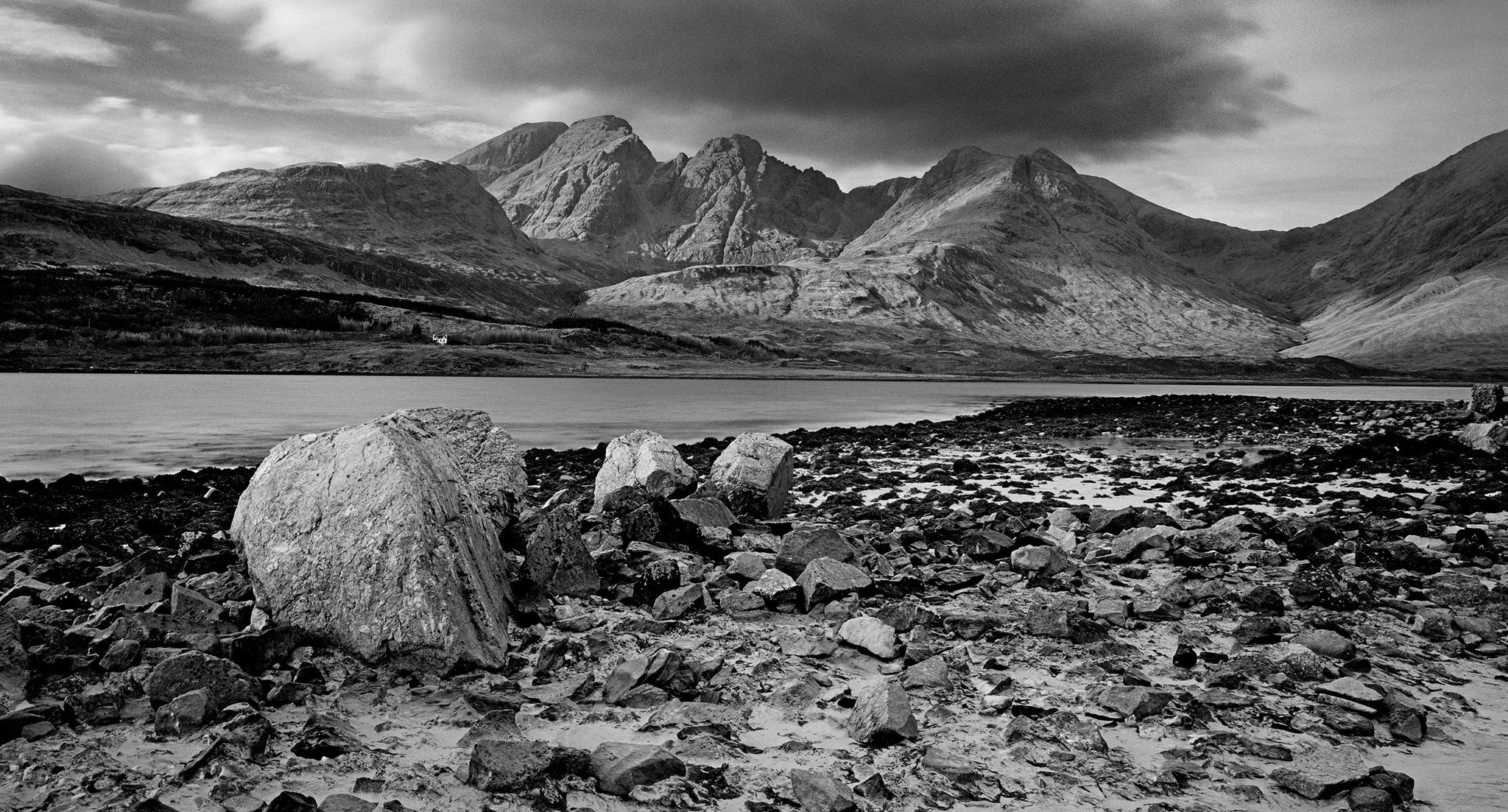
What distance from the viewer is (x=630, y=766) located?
550 cm

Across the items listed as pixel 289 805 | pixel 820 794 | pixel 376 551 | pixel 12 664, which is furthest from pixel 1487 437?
pixel 12 664

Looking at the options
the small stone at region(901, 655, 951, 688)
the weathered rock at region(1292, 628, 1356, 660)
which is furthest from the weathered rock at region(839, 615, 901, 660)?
the weathered rock at region(1292, 628, 1356, 660)

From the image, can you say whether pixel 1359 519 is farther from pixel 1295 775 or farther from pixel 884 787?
pixel 884 787

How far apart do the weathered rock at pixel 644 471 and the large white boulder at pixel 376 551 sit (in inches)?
216

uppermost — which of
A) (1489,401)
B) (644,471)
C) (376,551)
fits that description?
(1489,401)

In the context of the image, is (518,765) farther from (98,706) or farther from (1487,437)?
(1487,437)

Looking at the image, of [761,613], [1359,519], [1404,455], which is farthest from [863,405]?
[761,613]

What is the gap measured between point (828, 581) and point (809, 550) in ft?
3.71

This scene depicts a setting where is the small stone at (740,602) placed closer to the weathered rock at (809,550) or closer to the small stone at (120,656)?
the weathered rock at (809,550)

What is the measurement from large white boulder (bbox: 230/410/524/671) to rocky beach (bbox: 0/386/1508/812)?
0.03 m

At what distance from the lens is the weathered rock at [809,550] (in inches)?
416

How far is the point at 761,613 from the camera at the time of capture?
9.26 m

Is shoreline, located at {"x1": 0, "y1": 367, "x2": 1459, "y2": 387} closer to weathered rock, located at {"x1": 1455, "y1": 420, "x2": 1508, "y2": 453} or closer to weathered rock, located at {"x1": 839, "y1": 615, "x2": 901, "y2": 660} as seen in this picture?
weathered rock, located at {"x1": 1455, "y1": 420, "x2": 1508, "y2": 453}

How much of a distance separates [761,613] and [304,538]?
15.0 feet
